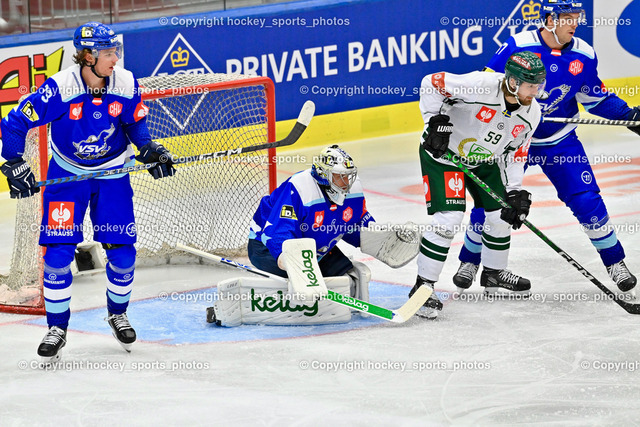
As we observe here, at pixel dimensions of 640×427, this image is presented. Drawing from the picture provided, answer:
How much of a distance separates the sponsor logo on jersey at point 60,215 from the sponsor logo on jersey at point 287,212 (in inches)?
40.7

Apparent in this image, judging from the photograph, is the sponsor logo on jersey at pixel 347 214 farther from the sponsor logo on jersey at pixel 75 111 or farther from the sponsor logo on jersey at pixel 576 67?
the sponsor logo on jersey at pixel 75 111

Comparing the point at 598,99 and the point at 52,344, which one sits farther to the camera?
the point at 598,99

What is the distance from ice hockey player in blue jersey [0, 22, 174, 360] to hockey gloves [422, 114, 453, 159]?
122cm

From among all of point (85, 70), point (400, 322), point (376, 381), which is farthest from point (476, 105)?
point (85, 70)

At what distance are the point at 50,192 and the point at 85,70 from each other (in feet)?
1.72

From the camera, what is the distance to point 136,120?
461cm

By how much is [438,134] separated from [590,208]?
1.01 m

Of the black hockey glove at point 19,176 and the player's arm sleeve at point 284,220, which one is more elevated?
the black hockey glove at point 19,176

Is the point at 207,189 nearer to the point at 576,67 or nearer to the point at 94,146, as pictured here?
the point at 94,146

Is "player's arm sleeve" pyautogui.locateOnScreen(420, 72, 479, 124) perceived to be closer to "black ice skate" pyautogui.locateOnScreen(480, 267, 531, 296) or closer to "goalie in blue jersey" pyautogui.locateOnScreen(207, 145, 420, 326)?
"goalie in blue jersey" pyautogui.locateOnScreen(207, 145, 420, 326)

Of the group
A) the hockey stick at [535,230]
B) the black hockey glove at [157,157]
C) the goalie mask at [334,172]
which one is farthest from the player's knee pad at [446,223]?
the black hockey glove at [157,157]

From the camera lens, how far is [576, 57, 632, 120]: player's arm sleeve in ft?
18.3

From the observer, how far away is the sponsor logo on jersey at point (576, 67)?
548 centimetres

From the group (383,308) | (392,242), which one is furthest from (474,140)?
(383,308)
